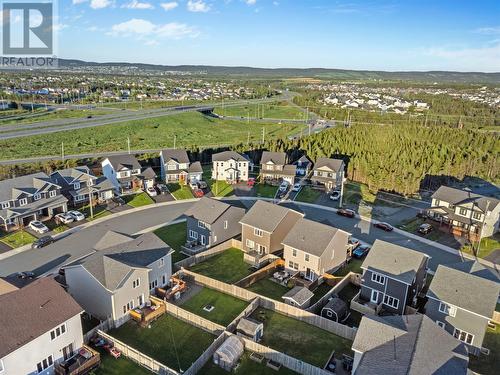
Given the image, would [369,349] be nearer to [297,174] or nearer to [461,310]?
[461,310]

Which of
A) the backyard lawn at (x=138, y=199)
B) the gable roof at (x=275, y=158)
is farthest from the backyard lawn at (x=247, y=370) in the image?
the gable roof at (x=275, y=158)

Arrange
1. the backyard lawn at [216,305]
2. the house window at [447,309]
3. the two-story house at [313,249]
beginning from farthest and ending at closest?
the two-story house at [313,249], the backyard lawn at [216,305], the house window at [447,309]

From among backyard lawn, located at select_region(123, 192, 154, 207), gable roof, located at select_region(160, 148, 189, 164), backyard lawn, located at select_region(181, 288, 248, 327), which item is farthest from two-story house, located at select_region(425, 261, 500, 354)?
gable roof, located at select_region(160, 148, 189, 164)

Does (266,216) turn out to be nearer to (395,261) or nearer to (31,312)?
(395,261)

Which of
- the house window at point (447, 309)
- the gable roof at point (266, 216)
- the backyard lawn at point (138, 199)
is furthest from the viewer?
the backyard lawn at point (138, 199)

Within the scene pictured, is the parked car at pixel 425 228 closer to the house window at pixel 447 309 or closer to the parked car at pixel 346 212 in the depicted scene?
the parked car at pixel 346 212

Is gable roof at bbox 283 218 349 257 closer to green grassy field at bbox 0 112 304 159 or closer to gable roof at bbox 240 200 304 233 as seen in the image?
gable roof at bbox 240 200 304 233
